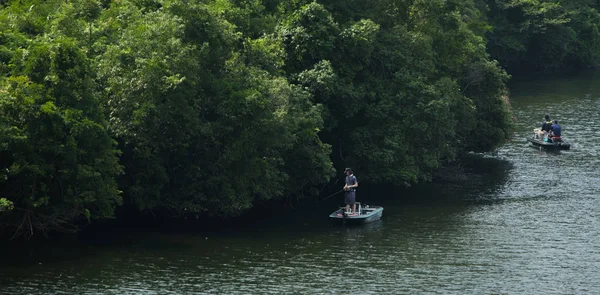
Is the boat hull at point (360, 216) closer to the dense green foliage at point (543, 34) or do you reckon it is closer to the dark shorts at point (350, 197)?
the dark shorts at point (350, 197)

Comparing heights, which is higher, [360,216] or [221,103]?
[221,103]

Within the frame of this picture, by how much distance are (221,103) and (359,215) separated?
8.01 metres

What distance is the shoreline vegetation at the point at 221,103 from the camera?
116 ft

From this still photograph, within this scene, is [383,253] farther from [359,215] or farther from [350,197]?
[350,197]

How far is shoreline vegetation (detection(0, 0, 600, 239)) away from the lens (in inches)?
1390

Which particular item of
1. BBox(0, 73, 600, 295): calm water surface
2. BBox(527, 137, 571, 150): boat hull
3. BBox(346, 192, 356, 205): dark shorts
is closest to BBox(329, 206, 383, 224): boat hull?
BBox(0, 73, 600, 295): calm water surface

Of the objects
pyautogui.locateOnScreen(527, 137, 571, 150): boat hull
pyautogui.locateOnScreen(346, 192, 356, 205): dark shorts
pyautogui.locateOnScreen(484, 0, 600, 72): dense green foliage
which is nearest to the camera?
pyautogui.locateOnScreen(346, 192, 356, 205): dark shorts

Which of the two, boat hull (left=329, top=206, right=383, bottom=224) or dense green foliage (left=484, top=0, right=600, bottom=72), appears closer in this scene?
boat hull (left=329, top=206, right=383, bottom=224)

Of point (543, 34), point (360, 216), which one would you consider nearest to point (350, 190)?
point (360, 216)

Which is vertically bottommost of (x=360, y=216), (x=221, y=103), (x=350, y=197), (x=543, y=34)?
(x=360, y=216)

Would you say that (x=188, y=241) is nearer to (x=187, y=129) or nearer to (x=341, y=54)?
(x=187, y=129)

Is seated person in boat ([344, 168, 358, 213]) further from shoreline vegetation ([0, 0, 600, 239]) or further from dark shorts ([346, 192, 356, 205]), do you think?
shoreline vegetation ([0, 0, 600, 239])

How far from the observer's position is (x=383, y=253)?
36.2 metres

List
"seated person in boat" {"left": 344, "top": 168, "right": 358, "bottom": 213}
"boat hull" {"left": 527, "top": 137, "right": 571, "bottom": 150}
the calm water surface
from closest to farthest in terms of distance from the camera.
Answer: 1. the calm water surface
2. "seated person in boat" {"left": 344, "top": 168, "right": 358, "bottom": 213}
3. "boat hull" {"left": 527, "top": 137, "right": 571, "bottom": 150}
